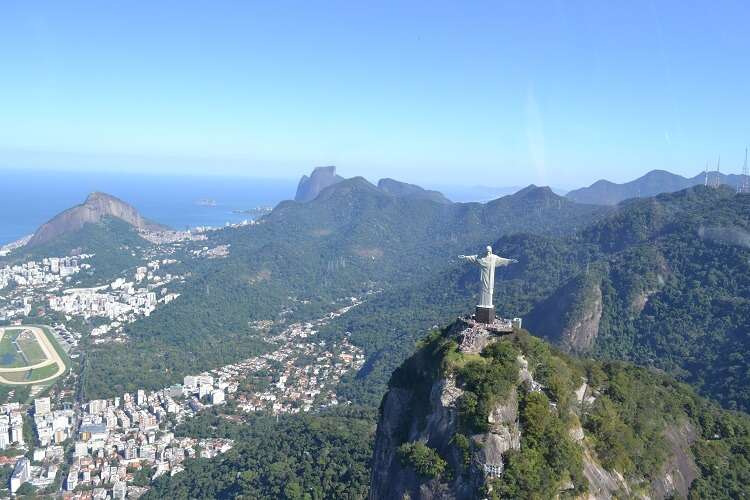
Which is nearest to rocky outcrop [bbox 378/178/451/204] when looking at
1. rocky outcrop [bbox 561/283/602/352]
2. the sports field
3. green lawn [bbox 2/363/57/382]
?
the sports field

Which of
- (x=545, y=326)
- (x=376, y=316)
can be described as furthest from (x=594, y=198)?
(x=545, y=326)

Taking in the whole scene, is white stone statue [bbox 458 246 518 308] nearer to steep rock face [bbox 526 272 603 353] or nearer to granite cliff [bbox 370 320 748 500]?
granite cliff [bbox 370 320 748 500]

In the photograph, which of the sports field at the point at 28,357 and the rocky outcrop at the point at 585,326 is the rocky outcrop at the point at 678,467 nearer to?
the rocky outcrop at the point at 585,326

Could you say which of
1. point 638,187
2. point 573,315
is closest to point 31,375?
point 573,315

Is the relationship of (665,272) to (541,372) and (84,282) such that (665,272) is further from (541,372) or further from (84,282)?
(84,282)

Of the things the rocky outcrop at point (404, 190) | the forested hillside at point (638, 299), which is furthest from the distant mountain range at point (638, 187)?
the forested hillside at point (638, 299)

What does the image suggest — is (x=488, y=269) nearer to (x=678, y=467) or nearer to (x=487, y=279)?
(x=487, y=279)
